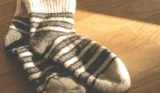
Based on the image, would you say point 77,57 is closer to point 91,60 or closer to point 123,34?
point 91,60

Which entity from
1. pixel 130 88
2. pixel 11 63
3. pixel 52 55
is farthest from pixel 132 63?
pixel 11 63

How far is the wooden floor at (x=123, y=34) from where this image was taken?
79cm

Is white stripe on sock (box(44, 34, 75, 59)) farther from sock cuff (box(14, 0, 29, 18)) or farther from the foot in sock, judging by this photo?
sock cuff (box(14, 0, 29, 18))

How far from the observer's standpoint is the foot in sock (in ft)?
2.42

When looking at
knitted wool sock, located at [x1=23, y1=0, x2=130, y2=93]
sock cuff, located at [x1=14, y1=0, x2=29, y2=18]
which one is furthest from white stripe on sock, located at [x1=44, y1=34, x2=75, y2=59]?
sock cuff, located at [x1=14, y1=0, x2=29, y2=18]

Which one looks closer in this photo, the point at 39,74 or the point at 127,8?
the point at 39,74

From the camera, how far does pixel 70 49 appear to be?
0.80m

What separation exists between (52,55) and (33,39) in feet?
0.26

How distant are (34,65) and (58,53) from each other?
0.07 meters

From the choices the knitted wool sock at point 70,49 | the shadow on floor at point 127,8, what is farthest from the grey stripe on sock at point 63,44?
the shadow on floor at point 127,8

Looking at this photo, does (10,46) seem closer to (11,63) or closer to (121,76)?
(11,63)

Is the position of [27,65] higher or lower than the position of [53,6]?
lower

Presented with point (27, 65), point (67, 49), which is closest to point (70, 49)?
point (67, 49)

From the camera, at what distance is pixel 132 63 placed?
812 mm
